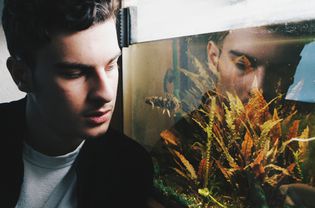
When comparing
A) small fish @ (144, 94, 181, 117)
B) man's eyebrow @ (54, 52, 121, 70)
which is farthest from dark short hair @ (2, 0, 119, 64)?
small fish @ (144, 94, 181, 117)

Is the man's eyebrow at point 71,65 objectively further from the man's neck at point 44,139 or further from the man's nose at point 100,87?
the man's neck at point 44,139

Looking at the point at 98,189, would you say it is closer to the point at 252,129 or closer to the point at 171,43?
the point at 252,129

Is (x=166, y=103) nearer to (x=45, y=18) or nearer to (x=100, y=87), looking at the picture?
(x=100, y=87)

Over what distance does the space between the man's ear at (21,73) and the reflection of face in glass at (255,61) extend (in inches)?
37.3

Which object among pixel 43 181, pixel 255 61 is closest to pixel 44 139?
pixel 43 181

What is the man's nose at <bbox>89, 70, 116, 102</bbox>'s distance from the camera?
1201 millimetres

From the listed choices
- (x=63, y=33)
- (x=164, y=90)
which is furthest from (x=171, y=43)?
(x=63, y=33)

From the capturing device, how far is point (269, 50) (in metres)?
1.25

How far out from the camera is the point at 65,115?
127 centimetres

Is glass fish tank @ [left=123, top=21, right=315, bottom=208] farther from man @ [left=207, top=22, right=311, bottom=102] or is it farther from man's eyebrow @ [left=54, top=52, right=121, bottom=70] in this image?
man's eyebrow @ [left=54, top=52, right=121, bottom=70]

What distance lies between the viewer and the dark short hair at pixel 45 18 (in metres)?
1.18

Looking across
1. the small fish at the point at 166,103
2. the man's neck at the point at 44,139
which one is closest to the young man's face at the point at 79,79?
the man's neck at the point at 44,139

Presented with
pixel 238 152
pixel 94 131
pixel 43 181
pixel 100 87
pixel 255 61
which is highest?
pixel 255 61

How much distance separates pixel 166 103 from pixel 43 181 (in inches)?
37.5
